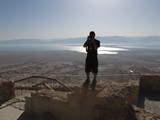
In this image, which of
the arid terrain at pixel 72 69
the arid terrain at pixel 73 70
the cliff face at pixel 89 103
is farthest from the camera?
the arid terrain at pixel 72 69

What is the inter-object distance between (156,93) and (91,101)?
7089mm

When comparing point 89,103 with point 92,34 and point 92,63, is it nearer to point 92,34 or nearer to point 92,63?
point 92,63

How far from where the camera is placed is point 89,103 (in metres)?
6.85

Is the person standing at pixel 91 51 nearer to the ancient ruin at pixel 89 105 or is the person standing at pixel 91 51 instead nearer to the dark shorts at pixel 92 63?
the dark shorts at pixel 92 63

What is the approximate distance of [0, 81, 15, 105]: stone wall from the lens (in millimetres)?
10734

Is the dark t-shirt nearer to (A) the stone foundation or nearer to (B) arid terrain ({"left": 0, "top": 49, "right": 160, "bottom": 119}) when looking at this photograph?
(B) arid terrain ({"left": 0, "top": 49, "right": 160, "bottom": 119})

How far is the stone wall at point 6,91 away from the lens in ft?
35.2

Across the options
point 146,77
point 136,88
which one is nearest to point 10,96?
point 136,88

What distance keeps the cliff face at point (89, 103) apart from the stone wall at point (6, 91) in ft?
10.1

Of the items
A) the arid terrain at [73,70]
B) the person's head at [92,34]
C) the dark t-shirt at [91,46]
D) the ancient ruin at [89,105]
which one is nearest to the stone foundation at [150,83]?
the arid terrain at [73,70]

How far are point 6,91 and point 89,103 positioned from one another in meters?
5.58

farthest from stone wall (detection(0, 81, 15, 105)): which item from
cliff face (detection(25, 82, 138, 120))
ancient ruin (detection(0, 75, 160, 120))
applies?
cliff face (detection(25, 82, 138, 120))

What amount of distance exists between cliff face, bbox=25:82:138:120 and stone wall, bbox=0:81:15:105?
121 inches

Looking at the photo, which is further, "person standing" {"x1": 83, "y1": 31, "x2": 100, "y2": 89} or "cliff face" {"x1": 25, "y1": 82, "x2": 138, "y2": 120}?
"person standing" {"x1": 83, "y1": 31, "x2": 100, "y2": 89}
